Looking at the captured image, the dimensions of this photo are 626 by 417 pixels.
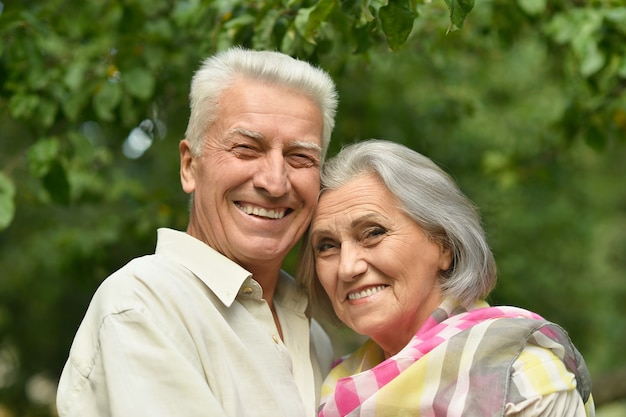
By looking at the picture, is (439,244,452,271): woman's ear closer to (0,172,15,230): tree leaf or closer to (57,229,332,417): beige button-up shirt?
(57,229,332,417): beige button-up shirt

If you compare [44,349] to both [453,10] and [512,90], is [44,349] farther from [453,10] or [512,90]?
[453,10]

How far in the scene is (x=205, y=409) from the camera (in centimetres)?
239

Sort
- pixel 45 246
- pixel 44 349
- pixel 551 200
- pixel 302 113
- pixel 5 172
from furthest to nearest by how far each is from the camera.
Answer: pixel 44 349
pixel 551 200
pixel 45 246
pixel 5 172
pixel 302 113

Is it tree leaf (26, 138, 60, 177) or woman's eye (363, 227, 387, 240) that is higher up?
woman's eye (363, 227, 387, 240)

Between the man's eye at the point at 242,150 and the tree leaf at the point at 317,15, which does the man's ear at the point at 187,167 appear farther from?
the tree leaf at the point at 317,15

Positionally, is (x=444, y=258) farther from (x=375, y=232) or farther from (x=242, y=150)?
(x=242, y=150)

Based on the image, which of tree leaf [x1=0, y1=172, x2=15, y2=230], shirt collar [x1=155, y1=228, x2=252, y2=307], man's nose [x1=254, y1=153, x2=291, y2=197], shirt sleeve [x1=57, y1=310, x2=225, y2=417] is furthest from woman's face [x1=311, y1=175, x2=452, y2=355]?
tree leaf [x1=0, y1=172, x2=15, y2=230]

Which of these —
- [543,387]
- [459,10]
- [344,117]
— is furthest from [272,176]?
[344,117]

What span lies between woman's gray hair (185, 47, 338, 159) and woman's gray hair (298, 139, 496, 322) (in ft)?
0.88

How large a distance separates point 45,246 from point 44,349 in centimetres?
506

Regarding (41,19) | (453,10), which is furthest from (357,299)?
(41,19)

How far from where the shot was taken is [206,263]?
285 centimetres

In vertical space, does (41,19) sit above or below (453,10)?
below

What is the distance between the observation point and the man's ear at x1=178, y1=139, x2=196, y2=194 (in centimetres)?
309
